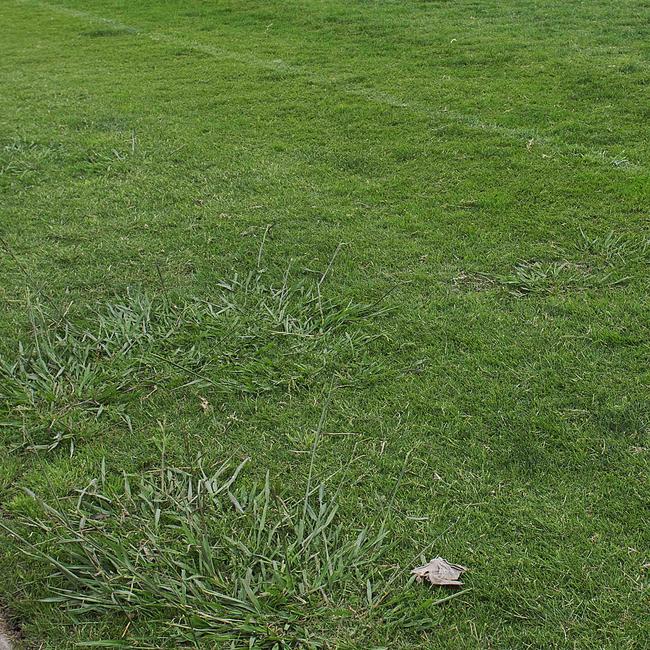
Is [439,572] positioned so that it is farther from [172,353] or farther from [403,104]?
[403,104]

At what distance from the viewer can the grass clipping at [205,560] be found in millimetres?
1948

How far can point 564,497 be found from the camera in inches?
89.5

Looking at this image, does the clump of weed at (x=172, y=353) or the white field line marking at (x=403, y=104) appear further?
the white field line marking at (x=403, y=104)

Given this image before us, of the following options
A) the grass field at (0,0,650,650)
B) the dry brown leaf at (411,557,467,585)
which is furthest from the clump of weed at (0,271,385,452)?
the dry brown leaf at (411,557,467,585)

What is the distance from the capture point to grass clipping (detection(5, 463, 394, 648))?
1.95 meters

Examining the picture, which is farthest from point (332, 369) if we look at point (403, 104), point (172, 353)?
point (403, 104)

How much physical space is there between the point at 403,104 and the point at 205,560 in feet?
14.9

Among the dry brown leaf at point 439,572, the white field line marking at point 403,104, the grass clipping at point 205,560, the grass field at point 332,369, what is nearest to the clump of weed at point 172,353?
the grass field at point 332,369

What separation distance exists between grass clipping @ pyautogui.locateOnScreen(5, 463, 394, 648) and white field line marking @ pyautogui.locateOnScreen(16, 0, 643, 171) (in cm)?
321

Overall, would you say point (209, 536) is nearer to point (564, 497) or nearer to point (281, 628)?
point (281, 628)

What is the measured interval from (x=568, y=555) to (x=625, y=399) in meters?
0.76

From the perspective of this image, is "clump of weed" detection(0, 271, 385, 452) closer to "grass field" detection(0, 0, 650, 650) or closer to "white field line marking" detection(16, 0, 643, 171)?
"grass field" detection(0, 0, 650, 650)

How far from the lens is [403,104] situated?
19.3ft

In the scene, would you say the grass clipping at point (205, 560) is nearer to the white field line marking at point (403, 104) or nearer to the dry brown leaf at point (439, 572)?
the dry brown leaf at point (439, 572)
